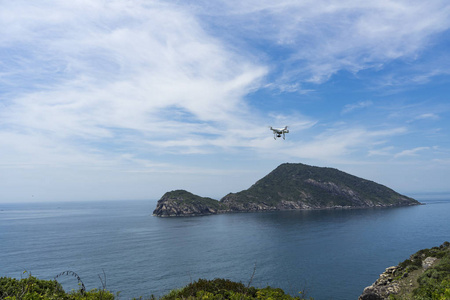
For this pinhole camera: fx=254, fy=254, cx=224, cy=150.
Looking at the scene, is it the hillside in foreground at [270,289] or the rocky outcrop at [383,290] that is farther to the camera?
the rocky outcrop at [383,290]

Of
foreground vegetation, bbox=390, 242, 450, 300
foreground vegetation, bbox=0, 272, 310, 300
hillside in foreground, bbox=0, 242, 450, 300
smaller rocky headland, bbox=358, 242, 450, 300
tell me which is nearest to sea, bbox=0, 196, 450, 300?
smaller rocky headland, bbox=358, 242, 450, 300

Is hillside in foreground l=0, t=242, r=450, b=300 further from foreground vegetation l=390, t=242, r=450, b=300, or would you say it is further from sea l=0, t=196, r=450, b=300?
sea l=0, t=196, r=450, b=300

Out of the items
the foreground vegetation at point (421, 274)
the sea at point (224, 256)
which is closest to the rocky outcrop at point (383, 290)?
the foreground vegetation at point (421, 274)

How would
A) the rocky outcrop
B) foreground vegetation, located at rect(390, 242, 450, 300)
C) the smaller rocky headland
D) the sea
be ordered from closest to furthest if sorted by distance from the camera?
foreground vegetation, located at rect(390, 242, 450, 300) → the smaller rocky headland → the rocky outcrop → the sea

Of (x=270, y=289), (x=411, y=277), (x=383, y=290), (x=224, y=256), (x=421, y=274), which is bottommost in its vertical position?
(x=224, y=256)

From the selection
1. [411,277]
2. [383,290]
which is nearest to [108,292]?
[383,290]

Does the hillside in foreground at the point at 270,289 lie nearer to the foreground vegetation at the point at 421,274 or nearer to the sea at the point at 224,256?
the foreground vegetation at the point at 421,274

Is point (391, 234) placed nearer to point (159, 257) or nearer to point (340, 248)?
point (340, 248)

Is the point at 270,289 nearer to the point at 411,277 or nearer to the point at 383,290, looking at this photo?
the point at 383,290

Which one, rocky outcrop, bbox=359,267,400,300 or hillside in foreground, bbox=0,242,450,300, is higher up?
hillside in foreground, bbox=0,242,450,300

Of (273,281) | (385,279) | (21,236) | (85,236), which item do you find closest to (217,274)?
(273,281)

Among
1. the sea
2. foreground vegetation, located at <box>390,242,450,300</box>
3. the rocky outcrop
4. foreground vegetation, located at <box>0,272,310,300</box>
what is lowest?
the sea
